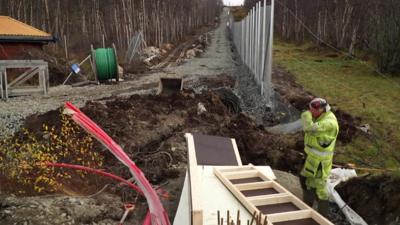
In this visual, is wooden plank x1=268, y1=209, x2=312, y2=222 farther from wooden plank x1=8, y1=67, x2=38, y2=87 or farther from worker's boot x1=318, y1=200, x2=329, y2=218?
wooden plank x1=8, y1=67, x2=38, y2=87

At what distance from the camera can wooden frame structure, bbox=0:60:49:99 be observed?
12.7m

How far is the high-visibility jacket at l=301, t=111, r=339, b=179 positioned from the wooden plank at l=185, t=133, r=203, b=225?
1.56 meters

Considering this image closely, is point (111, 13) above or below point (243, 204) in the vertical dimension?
above

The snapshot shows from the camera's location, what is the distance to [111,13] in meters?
34.8

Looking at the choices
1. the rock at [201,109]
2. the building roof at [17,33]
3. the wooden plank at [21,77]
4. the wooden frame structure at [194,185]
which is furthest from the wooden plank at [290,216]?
the building roof at [17,33]

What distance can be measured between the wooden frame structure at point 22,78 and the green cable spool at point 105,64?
2.97m

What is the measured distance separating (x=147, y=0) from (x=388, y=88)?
1120 inches

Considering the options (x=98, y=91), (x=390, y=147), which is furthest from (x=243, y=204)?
(x=98, y=91)

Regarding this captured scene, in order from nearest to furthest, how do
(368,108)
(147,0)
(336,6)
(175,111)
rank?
(175,111)
(368,108)
(336,6)
(147,0)

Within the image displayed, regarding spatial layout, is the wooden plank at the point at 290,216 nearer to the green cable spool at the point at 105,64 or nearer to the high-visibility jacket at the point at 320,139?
the high-visibility jacket at the point at 320,139

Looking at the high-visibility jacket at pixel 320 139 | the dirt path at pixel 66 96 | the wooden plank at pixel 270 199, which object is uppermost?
the high-visibility jacket at pixel 320 139

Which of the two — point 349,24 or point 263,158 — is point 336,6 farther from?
point 263,158

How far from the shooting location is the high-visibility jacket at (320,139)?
4.92 m

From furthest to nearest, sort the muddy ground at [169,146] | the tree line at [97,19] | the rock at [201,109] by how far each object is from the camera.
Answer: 1. the tree line at [97,19]
2. the rock at [201,109]
3. the muddy ground at [169,146]
